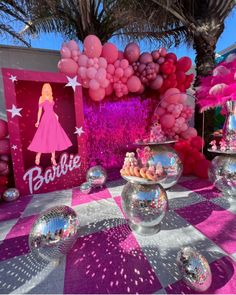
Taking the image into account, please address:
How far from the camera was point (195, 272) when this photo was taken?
916 millimetres

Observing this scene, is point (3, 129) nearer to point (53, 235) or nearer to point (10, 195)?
point (10, 195)

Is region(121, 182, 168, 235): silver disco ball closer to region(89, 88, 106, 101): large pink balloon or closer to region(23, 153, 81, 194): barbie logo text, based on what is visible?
region(23, 153, 81, 194): barbie logo text

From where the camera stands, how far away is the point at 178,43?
471 cm

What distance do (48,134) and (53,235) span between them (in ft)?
4.97

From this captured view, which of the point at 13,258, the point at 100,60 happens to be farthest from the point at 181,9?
the point at 13,258

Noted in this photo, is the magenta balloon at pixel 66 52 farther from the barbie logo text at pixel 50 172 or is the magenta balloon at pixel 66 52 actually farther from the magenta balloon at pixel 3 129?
the barbie logo text at pixel 50 172

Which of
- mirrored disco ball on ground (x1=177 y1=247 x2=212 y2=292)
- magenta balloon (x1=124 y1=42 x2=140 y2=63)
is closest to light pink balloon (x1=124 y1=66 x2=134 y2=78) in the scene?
magenta balloon (x1=124 y1=42 x2=140 y2=63)

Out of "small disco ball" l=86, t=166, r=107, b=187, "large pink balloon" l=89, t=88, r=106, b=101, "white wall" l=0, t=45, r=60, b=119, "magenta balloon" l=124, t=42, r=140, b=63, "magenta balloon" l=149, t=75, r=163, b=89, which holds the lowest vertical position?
"small disco ball" l=86, t=166, r=107, b=187

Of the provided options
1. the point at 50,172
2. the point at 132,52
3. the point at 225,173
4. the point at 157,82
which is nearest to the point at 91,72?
the point at 132,52

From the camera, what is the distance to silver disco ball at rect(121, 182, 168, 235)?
1346mm

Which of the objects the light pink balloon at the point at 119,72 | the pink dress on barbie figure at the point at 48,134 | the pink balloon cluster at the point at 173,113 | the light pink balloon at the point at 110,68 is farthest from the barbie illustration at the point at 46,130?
the pink balloon cluster at the point at 173,113

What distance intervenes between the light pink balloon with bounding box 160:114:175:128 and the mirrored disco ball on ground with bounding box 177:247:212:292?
7.26ft

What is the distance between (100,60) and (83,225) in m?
1.95

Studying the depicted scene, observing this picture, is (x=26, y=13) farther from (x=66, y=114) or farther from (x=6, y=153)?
(x=6, y=153)
